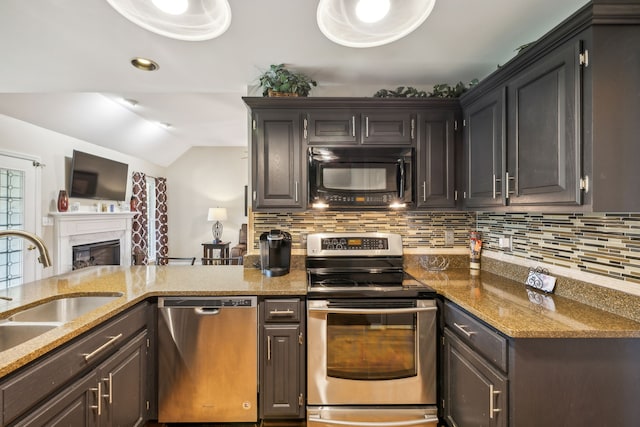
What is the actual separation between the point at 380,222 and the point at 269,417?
60.6 inches

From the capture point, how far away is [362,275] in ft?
7.30

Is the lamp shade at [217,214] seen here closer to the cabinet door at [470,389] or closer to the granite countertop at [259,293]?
the granite countertop at [259,293]

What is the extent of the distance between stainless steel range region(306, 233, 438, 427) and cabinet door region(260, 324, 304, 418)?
0.07 metres

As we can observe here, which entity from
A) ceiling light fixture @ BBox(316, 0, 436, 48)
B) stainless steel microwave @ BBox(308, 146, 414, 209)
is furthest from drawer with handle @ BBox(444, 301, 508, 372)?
ceiling light fixture @ BBox(316, 0, 436, 48)

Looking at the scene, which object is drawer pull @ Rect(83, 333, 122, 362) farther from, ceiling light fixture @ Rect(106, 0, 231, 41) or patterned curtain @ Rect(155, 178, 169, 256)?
patterned curtain @ Rect(155, 178, 169, 256)

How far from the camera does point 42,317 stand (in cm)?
160

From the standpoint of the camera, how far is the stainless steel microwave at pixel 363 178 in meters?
2.12

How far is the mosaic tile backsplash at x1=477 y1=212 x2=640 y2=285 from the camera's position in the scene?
52.8 inches

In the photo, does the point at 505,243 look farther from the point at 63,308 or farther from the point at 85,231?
the point at 85,231

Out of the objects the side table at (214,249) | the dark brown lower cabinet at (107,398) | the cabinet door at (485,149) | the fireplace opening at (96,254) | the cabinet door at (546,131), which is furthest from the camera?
the side table at (214,249)

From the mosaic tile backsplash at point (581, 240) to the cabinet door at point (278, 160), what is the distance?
58.8 inches

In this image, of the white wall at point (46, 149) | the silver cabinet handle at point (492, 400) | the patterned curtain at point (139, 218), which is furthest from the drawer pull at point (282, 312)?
the patterned curtain at point (139, 218)

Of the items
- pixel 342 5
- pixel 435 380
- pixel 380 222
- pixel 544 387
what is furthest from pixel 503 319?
pixel 342 5

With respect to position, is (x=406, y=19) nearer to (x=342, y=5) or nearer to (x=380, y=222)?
(x=342, y=5)
